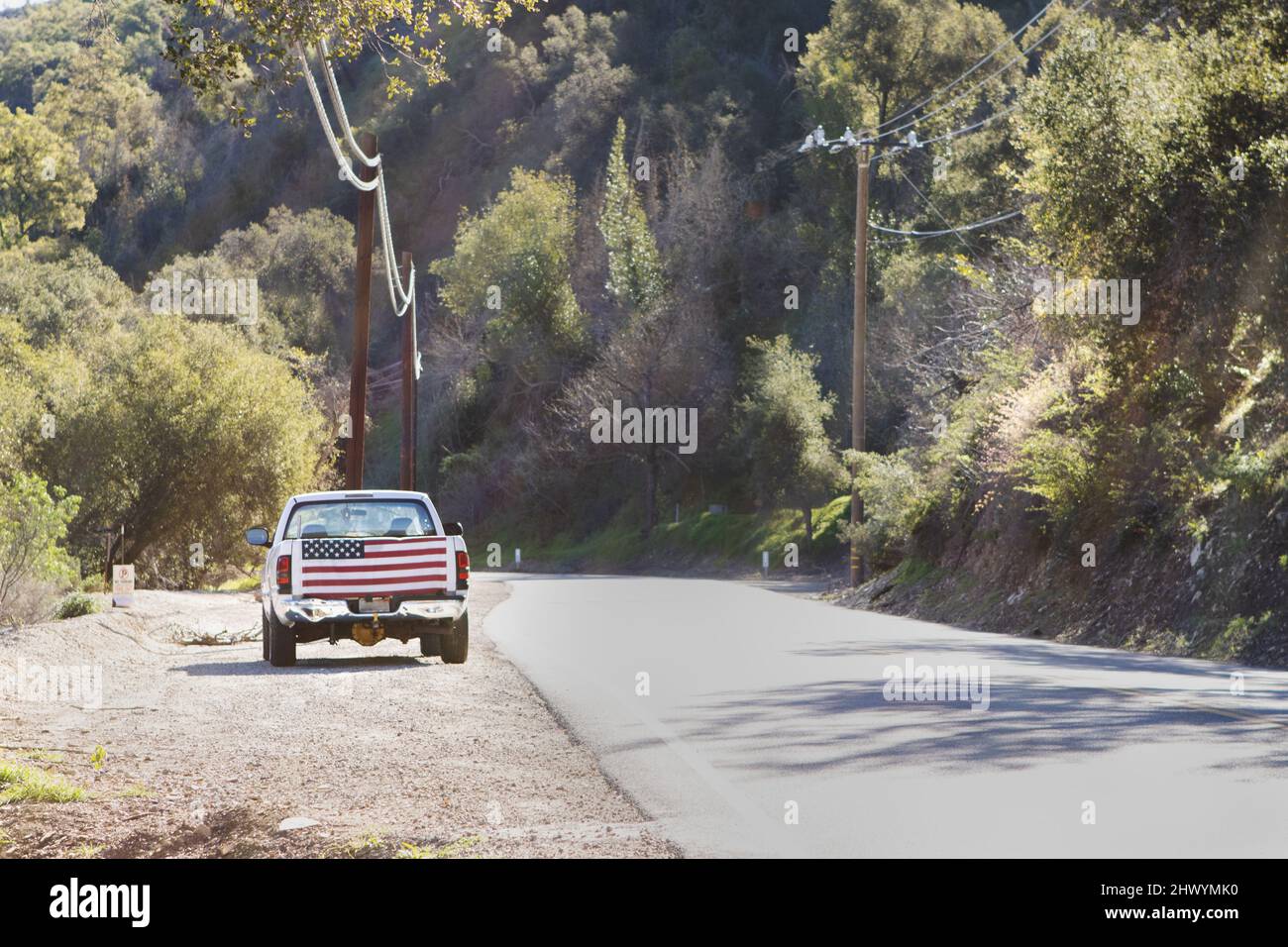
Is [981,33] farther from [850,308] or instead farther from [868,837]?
[868,837]

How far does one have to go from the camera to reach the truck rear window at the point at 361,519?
1891cm

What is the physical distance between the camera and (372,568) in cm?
1773

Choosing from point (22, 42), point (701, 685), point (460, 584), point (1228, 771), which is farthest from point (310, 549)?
point (22, 42)

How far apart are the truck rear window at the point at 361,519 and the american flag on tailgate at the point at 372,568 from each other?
0.66m

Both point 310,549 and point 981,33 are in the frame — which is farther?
point 981,33

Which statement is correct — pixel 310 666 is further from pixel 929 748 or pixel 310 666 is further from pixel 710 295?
pixel 710 295

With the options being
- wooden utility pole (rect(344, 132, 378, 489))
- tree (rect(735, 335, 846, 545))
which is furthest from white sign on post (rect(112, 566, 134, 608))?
tree (rect(735, 335, 846, 545))

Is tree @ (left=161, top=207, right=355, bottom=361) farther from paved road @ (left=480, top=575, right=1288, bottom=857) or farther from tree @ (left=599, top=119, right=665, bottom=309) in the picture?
paved road @ (left=480, top=575, right=1288, bottom=857)

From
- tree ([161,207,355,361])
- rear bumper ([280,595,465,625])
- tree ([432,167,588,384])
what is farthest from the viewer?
tree ([161,207,355,361])

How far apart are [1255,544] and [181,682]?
13.1 meters

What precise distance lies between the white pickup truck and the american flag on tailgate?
10 mm

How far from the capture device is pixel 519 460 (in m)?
73.4

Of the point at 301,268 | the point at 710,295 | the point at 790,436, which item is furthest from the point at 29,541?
the point at 301,268

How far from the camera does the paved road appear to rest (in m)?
8.03
